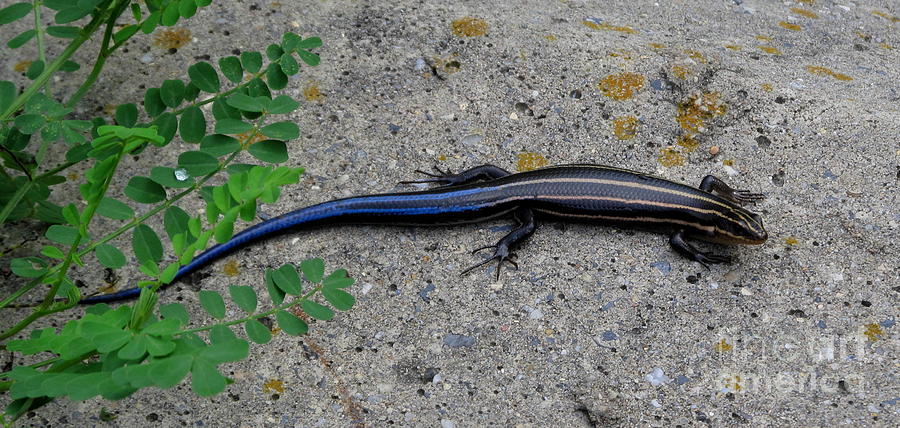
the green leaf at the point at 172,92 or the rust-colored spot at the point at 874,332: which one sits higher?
the green leaf at the point at 172,92

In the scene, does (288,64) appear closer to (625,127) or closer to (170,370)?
(170,370)

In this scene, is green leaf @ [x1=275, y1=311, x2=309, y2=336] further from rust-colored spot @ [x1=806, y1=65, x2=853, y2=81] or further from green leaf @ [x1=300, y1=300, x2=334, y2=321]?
rust-colored spot @ [x1=806, y1=65, x2=853, y2=81]

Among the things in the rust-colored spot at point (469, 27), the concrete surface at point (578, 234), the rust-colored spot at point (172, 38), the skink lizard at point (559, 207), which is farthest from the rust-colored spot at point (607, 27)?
the rust-colored spot at point (172, 38)

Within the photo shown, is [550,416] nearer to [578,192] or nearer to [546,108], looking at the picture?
[578,192]

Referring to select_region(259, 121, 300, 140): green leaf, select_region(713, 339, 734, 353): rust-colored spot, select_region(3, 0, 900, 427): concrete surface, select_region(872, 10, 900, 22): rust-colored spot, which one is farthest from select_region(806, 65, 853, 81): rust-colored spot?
select_region(259, 121, 300, 140): green leaf

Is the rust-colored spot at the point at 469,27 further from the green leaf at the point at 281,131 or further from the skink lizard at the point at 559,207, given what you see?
the green leaf at the point at 281,131

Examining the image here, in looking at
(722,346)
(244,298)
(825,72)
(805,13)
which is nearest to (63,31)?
(244,298)
